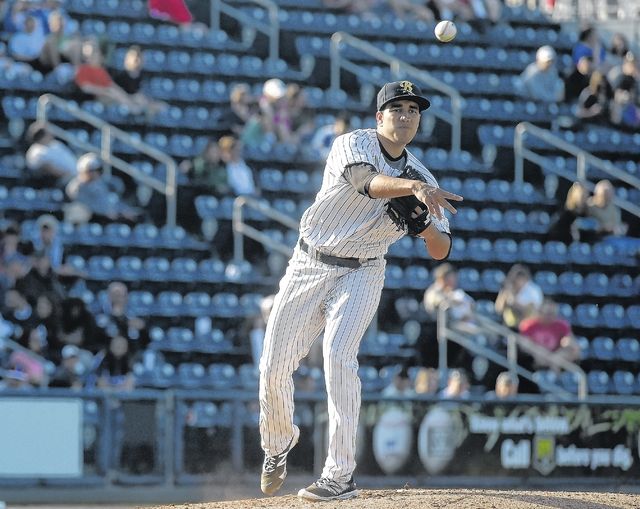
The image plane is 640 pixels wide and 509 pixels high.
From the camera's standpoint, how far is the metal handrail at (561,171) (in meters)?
17.2

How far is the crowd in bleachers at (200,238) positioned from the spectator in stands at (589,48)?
0.48m

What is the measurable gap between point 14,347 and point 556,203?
21.7 ft

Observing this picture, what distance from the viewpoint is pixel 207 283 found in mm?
15234

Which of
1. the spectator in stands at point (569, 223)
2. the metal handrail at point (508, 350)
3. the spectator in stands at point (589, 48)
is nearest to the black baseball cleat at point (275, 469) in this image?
the metal handrail at point (508, 350)

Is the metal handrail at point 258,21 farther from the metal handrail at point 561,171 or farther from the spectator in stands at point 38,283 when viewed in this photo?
the spectator in stands at point 38,283

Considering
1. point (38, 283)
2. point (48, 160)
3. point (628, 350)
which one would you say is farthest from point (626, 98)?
point (38, 283)

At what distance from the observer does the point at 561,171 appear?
1734cm

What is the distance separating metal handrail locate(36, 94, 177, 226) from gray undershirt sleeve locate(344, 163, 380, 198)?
8.54 meters

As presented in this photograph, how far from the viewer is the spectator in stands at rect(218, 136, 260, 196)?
15.5m

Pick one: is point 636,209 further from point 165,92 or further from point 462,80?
point 165,92

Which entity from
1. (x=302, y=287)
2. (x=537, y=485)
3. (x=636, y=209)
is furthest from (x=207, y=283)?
(x=302, y=287)

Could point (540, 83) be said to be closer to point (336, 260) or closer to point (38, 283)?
point (38, 283)

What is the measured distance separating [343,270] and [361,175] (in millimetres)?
665

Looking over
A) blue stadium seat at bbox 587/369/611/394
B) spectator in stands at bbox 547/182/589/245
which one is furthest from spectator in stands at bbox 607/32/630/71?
blue stadium seat at bbox 587/369/611/394
